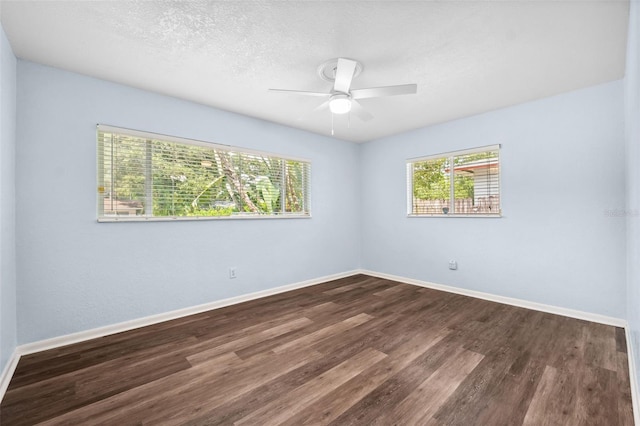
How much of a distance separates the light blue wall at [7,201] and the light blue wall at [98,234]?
10 cm

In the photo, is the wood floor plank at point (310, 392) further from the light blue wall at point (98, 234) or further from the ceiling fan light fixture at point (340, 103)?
the ceiling fan light fixture at point (340, 103)

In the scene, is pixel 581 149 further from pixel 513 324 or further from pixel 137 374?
pixel 137 374

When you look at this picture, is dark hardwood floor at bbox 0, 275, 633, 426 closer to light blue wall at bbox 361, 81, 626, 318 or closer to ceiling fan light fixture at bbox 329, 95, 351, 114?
light blue wall at bbox 361, 81, 626, 318

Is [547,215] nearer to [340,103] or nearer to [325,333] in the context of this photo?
[340,103]

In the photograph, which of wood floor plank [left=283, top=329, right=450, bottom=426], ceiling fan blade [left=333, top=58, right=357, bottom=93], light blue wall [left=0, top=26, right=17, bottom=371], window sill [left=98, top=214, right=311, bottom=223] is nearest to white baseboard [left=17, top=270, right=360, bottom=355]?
light blue wall [left=0, top=26, right=17, bottom=371]

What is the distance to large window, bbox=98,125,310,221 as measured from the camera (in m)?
2.75

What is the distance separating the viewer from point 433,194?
14.1ft

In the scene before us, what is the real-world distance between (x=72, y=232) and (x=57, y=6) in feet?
5.85

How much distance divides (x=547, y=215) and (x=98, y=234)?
4.80 metres

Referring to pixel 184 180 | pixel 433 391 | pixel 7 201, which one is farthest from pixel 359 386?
pixel 7 201

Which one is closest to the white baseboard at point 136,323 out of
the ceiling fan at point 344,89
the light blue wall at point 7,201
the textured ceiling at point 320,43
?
the light blue wall at point 7,201

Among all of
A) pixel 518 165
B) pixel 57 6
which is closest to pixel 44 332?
pixel 57 6

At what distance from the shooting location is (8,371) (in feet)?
6.47

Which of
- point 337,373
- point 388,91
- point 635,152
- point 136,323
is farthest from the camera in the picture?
point 136,323
